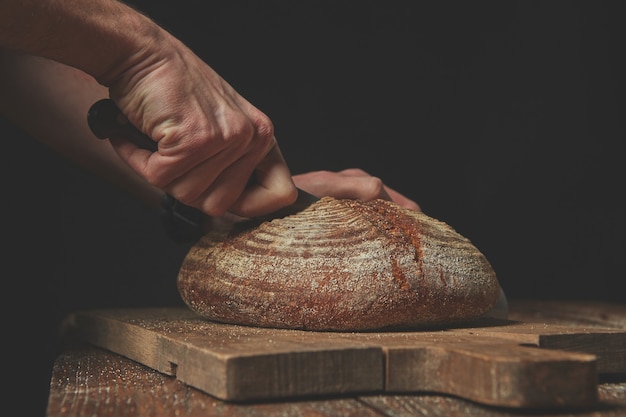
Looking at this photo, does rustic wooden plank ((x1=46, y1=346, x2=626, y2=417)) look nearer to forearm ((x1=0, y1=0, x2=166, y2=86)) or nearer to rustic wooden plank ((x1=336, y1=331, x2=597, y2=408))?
rustic wooden plank ((x1=336, y1=331, x2=597, y2=408))

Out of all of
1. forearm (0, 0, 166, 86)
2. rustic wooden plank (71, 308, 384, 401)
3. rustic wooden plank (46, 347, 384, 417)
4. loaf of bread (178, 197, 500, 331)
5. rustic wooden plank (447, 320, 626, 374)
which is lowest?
rustic wooden plank (46, 347, 384, 417)

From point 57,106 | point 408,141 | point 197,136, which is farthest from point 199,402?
point 408,141

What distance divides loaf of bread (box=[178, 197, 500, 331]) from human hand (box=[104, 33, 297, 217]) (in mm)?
89

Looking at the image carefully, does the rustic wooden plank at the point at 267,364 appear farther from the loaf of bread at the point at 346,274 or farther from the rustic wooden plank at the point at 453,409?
the loaf of bread at the point at 346,274

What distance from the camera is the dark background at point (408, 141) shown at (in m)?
3.27

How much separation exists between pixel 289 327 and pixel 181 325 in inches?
8.8

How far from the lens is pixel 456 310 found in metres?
1.73

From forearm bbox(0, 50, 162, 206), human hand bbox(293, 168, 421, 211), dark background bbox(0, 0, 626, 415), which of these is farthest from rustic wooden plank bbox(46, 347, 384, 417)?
dark background bbox(0, 0, 626, 415)

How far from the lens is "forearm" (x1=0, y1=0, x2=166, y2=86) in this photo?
1.55 meters

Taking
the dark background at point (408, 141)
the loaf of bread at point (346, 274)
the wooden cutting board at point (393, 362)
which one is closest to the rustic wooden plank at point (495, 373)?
the wooden cutting board at point (393, 362)

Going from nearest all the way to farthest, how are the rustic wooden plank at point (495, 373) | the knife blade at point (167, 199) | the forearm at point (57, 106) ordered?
the rustic wooden plank at point (495, 373)
the knife blade at point (167, 199)
the forearm at point (57, 106)

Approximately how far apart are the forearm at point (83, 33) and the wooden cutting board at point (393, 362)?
51 cm

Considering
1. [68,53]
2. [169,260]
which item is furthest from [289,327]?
[169,260]

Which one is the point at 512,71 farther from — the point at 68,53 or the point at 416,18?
the point at 68,53
